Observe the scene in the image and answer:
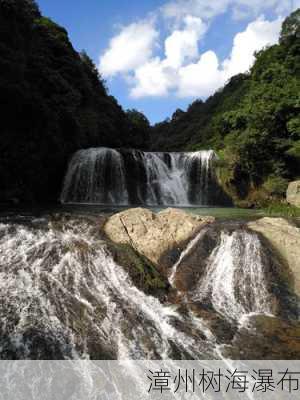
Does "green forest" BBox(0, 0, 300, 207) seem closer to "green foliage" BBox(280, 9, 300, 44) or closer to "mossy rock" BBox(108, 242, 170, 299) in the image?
"green foliage" BBox(280, 9, 300, 44)

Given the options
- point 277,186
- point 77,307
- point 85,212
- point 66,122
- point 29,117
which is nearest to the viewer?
point 77,307

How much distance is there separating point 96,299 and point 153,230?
10.2ft

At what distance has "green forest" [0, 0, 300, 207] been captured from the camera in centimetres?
1578

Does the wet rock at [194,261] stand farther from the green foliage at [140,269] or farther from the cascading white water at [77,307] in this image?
the cascading white water at [77,307]

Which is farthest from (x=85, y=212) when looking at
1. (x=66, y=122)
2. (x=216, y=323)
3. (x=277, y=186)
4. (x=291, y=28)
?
(x=291, y=28)

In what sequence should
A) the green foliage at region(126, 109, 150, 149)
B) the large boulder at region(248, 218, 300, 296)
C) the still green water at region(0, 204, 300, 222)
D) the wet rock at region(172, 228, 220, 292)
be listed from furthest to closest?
the green foliage at region(126, 109, 150, 149) → the still green water at region(0, 204, 300, 222) → the large boulder at region(248, 218, 300, 296) → the wet rock at region(172, 228, 220, 292)

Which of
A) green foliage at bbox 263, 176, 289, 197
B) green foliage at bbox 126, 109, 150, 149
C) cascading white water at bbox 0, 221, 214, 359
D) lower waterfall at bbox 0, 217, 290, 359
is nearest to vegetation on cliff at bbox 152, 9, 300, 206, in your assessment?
green foliage at bbox 263, 176, 289, 197

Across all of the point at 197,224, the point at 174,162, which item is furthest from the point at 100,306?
the point at 174,162

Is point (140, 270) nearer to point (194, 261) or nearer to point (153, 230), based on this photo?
point (194, 261)

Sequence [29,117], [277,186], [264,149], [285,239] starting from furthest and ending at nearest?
1. [264,149]
2. [277,186]
3. [29,117]
4. [285,239]

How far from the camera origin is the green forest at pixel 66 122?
1578 cm

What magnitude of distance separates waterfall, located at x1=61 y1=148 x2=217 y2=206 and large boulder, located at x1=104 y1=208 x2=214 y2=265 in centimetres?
1006

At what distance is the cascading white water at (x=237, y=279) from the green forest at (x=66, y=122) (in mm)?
10191

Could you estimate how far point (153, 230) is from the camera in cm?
956
